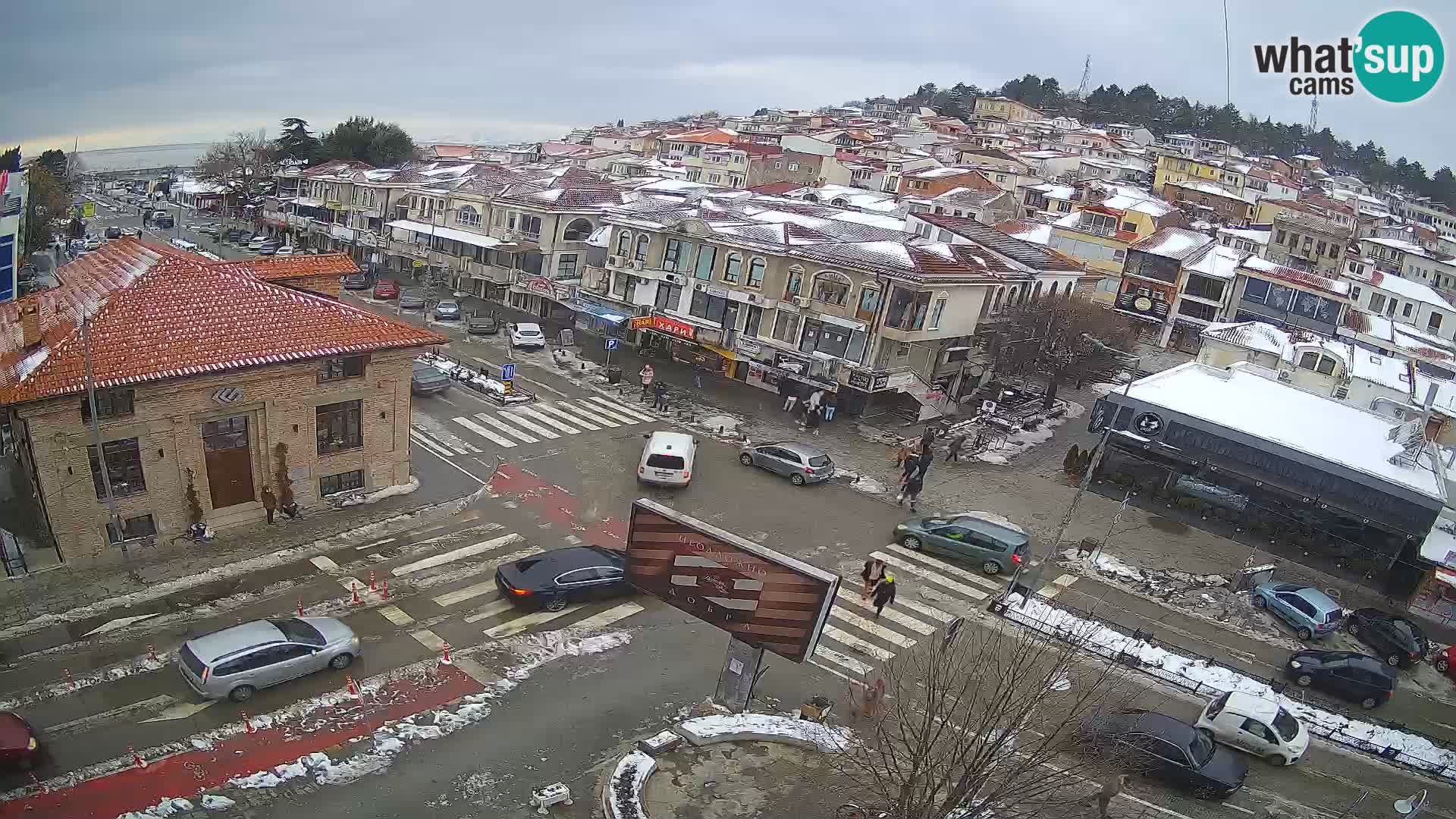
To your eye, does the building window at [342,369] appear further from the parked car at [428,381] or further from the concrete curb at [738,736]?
the concrete curb at [738,736]

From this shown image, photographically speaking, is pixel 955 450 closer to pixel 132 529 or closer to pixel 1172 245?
pixel 132 529

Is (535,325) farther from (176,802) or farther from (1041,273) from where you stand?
(176,802)

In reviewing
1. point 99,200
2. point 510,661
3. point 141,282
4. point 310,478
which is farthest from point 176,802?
point 99,200

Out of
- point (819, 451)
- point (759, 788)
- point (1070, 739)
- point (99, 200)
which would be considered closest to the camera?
point (759, 788)

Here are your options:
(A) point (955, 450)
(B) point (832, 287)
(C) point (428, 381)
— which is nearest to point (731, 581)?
(A) point (955, 450)

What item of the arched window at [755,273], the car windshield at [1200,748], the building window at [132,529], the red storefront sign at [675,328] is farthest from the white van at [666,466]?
the car windshield at [1200,748]

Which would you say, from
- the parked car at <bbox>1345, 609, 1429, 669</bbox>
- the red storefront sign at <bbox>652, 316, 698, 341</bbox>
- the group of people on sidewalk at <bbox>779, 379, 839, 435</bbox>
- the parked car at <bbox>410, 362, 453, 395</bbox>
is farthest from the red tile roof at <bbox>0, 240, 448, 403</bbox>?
the parked car at <bbox>1345, 609, 1429, 669</bbox>
